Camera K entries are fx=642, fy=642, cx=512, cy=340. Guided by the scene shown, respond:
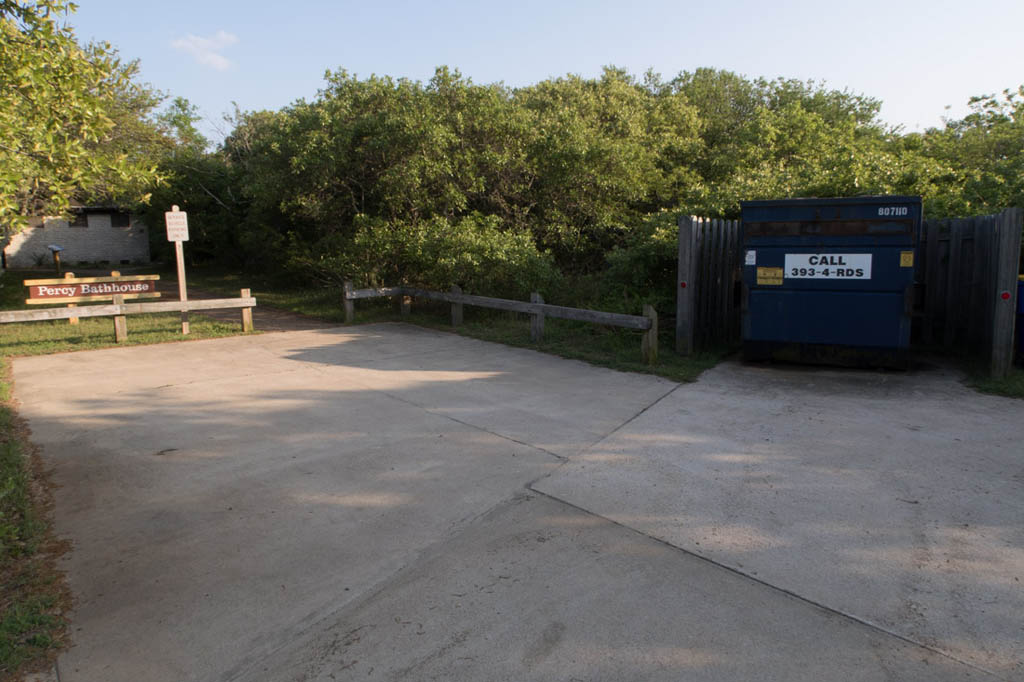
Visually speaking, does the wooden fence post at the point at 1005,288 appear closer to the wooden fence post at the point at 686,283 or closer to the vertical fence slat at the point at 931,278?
the vertical fence slat at the point at 931,278

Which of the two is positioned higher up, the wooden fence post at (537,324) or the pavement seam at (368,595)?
the wooden fence post at (537,324)

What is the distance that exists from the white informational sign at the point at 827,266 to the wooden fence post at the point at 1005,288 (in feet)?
4.74

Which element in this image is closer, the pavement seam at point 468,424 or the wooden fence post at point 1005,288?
the pavement seam at point 468,424

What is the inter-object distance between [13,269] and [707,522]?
40.8 meters

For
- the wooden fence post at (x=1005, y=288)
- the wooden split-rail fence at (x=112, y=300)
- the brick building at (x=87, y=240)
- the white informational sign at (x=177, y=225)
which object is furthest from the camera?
the brick building at (x=87, y=240)

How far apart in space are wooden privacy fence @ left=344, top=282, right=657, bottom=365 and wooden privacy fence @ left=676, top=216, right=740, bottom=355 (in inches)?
27.5

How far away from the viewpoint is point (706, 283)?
34.0 feet

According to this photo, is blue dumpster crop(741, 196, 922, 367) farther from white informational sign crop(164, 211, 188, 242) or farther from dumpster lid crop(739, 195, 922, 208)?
white informational sign crop(164, 211, 188, 242)

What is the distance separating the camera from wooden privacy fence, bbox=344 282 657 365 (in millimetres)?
9422

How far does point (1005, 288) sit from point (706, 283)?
384 centimetres

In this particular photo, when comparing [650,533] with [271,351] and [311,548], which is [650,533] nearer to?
[311,548]

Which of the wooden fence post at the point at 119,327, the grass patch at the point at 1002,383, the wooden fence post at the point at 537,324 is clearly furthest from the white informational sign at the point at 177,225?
the grass patch at the point at 1002,383

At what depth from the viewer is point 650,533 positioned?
13.6 feet

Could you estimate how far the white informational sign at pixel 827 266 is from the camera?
840 cm
